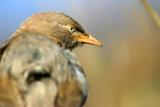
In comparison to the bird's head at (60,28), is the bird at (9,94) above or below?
below

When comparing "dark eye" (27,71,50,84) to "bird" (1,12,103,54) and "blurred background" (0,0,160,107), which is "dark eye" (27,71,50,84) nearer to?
"bird" (1,12,103,54)

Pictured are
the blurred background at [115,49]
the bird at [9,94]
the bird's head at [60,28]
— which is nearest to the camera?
the bird at [9,94]

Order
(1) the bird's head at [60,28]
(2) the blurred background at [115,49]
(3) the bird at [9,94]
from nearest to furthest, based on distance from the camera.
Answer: (3) the bird at [9,94], (1) the bird's head at [60,28], (2) the blurred background at [115,49]

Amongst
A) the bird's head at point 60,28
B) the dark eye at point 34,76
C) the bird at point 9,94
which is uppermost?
the bird's head at point 60,28

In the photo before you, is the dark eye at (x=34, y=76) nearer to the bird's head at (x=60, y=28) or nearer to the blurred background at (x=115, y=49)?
the bird's head at (x=60, y=28)

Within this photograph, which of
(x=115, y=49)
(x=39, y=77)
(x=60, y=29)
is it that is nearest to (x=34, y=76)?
(x=39, y=77)

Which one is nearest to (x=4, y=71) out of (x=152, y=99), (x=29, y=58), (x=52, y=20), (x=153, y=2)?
(x=29, y=58)

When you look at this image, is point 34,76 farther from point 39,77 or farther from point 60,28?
point 60,28

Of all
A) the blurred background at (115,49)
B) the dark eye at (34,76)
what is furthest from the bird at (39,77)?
the blurred background at (115,49)

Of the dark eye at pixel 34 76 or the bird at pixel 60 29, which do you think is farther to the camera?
the bird at pixel 60 29
